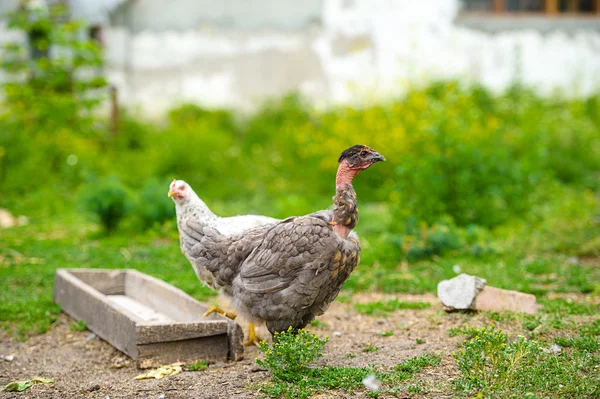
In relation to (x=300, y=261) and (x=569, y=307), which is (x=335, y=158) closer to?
(x=569, y=307)

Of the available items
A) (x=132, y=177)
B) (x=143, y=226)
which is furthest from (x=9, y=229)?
(x=132, y=177)

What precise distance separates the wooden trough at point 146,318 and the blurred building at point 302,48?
9346 millimetres

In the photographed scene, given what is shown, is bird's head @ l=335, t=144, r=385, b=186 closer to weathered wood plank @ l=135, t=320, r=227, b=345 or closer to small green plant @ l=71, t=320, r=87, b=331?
weathered wood plank @ l=135, t=320, r=227, b=345

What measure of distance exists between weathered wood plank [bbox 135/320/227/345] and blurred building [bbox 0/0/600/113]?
1065cm

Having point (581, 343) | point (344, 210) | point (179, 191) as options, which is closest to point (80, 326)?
point (179, 191)

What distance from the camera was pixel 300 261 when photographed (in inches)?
171

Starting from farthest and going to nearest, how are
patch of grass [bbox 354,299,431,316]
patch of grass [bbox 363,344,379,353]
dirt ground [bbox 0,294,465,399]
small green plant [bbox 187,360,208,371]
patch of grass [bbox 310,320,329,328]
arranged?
1. patch of grass [bbox 354,299,431,316]
2. patch of grass [bbox 310,320,329,328]
3. patch of grass [bbox 363,344,379,353]
4. small green plant [bbox 187,360,208,371]
5. dirt ground [bbox 0,294,465,399]

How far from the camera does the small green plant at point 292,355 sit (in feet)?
13.0

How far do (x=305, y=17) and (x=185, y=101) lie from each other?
319cm

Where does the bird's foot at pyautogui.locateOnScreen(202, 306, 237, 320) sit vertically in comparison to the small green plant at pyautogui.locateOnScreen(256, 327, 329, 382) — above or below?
below

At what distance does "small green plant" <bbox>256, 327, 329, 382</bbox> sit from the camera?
13.0ft

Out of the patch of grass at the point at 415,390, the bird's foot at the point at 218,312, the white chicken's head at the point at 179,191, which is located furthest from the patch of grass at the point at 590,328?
the white chicken's head at the point at 179,191

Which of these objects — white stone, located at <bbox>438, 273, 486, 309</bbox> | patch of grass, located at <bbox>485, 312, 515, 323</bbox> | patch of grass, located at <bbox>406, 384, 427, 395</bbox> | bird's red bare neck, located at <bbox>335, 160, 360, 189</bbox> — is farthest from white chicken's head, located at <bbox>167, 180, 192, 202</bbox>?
patch of grass, located at <bbox>485, 312, 515, 323</bbox>

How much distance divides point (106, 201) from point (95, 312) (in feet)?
11.6
